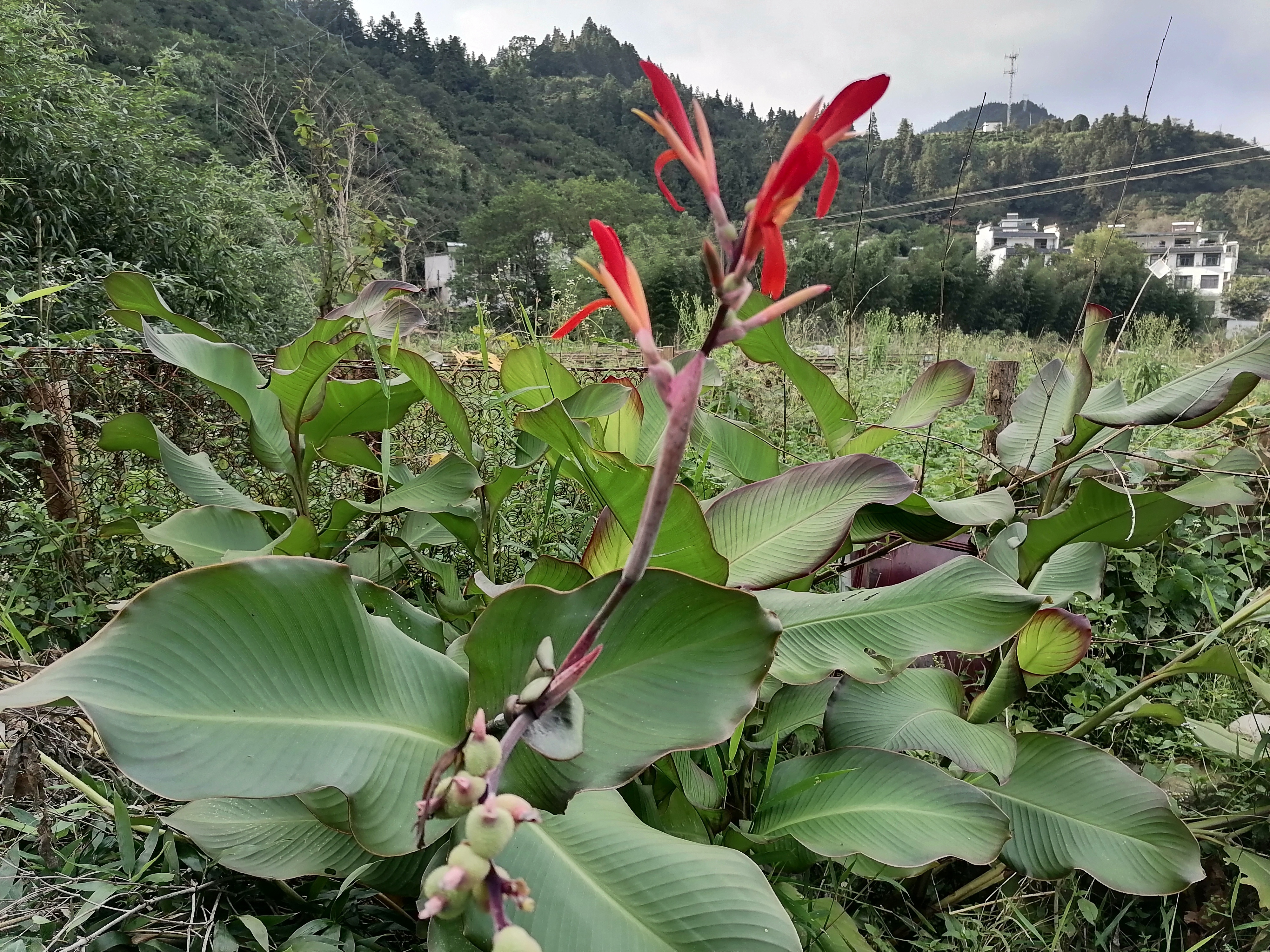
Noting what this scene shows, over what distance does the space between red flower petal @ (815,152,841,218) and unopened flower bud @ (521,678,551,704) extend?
32 cm

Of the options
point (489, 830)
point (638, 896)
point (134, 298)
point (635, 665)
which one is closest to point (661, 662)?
point (635, 665)

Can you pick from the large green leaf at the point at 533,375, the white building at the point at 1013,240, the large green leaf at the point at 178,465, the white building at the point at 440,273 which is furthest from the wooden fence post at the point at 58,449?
the white building at the point at 440,273

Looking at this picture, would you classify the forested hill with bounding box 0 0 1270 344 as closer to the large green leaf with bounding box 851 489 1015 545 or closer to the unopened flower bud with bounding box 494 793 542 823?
the unopened flower bud with bounding box 494 793 542 823

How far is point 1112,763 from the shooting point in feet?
2.94

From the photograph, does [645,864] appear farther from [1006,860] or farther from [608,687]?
[1006,860]

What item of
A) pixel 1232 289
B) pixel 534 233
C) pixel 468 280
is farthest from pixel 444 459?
pixel 534 233

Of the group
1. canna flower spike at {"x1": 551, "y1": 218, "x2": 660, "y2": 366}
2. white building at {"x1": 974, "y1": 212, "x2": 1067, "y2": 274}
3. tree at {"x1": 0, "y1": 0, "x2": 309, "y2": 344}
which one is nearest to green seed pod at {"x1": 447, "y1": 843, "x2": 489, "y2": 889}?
canna flower spike at {"x1": 551, "y1": 218, "x2": 660, "y2": 366}

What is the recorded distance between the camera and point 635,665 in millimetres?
542

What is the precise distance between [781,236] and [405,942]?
2.57ft

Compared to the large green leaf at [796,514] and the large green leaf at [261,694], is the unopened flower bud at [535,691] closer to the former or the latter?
the large green leaf at [261,694]

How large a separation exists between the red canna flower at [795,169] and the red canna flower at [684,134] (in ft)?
0.09

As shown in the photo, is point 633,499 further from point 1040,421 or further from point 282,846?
point 1040,421

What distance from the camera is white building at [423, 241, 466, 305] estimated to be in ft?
35.4

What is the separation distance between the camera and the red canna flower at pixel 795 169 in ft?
1.03
